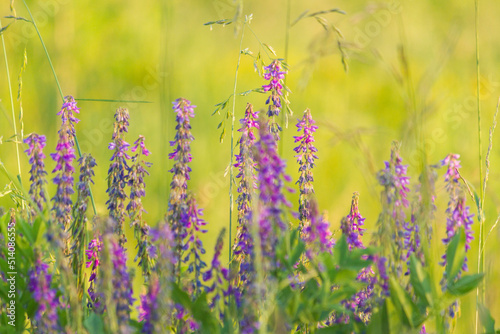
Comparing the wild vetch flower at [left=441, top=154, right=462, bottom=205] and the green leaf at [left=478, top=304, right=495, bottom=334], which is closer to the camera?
the green leaf at [left=478, top=304, right=495, bottom=334]

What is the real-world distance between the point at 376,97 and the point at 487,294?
5.69 m

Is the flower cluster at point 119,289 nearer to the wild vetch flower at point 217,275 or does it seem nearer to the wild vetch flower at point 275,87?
the wild vetch flower at point 217,275

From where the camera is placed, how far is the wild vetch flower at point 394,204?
1.46 meters

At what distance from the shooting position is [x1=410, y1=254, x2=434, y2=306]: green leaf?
149 cm

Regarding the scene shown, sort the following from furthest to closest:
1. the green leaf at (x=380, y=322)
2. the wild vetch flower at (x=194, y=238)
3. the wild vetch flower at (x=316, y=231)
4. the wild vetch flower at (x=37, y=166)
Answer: the wild vetch flower at (x=37, y=166) < the wild vetch flower at (x=194, y=238) < the green leaf at (x=380, y=322) < the wild vetch flower at (x=316, y=231)

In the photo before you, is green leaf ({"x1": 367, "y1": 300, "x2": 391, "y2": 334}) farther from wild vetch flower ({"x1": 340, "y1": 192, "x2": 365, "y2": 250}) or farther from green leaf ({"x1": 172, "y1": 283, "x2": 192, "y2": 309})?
green leaf ({"x1": 172, "y1": 283, "x2": 192, "y2": 309})

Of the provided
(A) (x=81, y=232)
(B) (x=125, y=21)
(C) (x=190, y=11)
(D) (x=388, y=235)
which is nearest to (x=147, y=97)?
(B) (x=125, y=21)

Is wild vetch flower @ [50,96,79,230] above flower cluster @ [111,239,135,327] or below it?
above

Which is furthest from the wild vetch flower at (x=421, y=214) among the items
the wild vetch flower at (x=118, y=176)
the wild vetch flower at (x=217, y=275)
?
the wild vetch flower at (x=118, y=176)

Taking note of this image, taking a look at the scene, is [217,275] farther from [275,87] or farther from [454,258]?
[275,87]

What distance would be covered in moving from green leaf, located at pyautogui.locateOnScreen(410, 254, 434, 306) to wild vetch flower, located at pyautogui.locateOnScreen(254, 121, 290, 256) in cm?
33

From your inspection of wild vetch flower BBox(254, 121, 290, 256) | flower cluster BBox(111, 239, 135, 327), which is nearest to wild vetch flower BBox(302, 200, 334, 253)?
wild vetch flower BBox(254, 121, 290, 256)

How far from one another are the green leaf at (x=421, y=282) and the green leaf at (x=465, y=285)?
56mm

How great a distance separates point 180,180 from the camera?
171 centimetres
